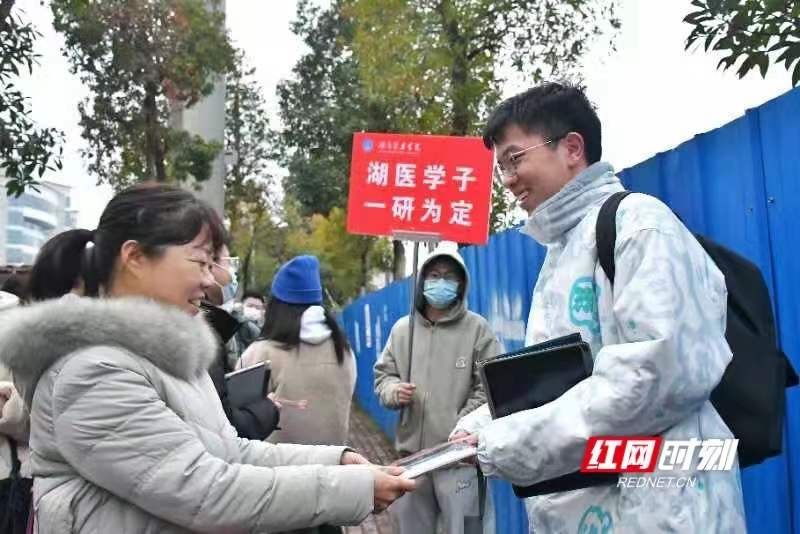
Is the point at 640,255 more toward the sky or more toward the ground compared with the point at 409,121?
more toward the ground

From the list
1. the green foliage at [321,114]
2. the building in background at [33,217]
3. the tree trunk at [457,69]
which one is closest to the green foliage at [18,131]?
the tree trunk at [457,69]

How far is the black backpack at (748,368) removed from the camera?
1940mm

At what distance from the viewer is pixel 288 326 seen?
15.9ft

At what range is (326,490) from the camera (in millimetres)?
2031

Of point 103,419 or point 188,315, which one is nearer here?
point 103,419

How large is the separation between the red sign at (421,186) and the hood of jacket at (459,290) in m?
0.74

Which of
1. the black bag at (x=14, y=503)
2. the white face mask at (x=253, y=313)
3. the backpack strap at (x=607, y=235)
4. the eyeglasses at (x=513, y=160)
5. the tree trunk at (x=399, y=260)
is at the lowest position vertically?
the black bag at (x=14, y=503)

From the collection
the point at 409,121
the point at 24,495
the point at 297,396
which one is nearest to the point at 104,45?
the point at 409,121

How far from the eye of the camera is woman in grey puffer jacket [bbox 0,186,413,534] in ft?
6.08

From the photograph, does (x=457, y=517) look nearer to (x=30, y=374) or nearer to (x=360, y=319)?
(x=30, y=374)

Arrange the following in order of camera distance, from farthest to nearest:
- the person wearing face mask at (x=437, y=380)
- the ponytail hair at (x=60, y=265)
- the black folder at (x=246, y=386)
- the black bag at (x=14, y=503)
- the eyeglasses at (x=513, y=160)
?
the person wearing face mask at (x=437, y=380)
the black folder at (x=246, y=386)
the black bag at (x=14, y=503)
the ponytail hair at (x=60, y=265)
the eyeglasses at (x=513, y=160)

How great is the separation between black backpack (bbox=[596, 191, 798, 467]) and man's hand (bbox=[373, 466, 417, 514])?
0.68 metres

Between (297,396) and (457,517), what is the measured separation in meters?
1.05

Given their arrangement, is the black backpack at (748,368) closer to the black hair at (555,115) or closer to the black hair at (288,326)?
the black hair at (555,115)
